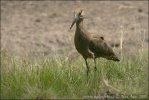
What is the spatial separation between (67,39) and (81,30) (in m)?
4.96

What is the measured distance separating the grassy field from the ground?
10.3 feet

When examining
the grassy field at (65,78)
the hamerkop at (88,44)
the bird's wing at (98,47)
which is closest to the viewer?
the grassy field at (65,78)

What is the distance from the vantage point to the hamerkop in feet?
34.7

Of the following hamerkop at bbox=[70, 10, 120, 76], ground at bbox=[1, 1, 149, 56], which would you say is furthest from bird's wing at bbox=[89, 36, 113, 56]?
ground at bbox=[1, 1, 149, 56]

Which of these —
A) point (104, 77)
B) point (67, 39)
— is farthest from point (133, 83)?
point (67, 39)

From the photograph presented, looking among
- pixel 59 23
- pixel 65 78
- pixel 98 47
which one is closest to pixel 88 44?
pixel 98 47

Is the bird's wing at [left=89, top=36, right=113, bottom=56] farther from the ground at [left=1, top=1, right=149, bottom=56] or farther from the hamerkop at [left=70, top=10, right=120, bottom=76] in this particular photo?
the ground at [left=1, top=1, right=149, bottom=56]

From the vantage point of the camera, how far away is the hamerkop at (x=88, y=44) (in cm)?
1057

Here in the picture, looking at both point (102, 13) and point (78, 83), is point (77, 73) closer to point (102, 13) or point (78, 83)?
point (78, 83)

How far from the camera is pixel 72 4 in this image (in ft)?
57.9

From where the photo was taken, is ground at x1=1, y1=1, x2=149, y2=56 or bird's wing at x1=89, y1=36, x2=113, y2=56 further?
ground at x1=1, y1=1, x2=149, y2=56

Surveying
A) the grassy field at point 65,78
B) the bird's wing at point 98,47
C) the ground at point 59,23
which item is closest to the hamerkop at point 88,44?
the bird's wing at point 98,47

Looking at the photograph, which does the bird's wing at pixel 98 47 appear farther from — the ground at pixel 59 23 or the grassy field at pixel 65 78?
the ground at pixel 59 23

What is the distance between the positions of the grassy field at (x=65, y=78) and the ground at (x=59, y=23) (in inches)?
124
